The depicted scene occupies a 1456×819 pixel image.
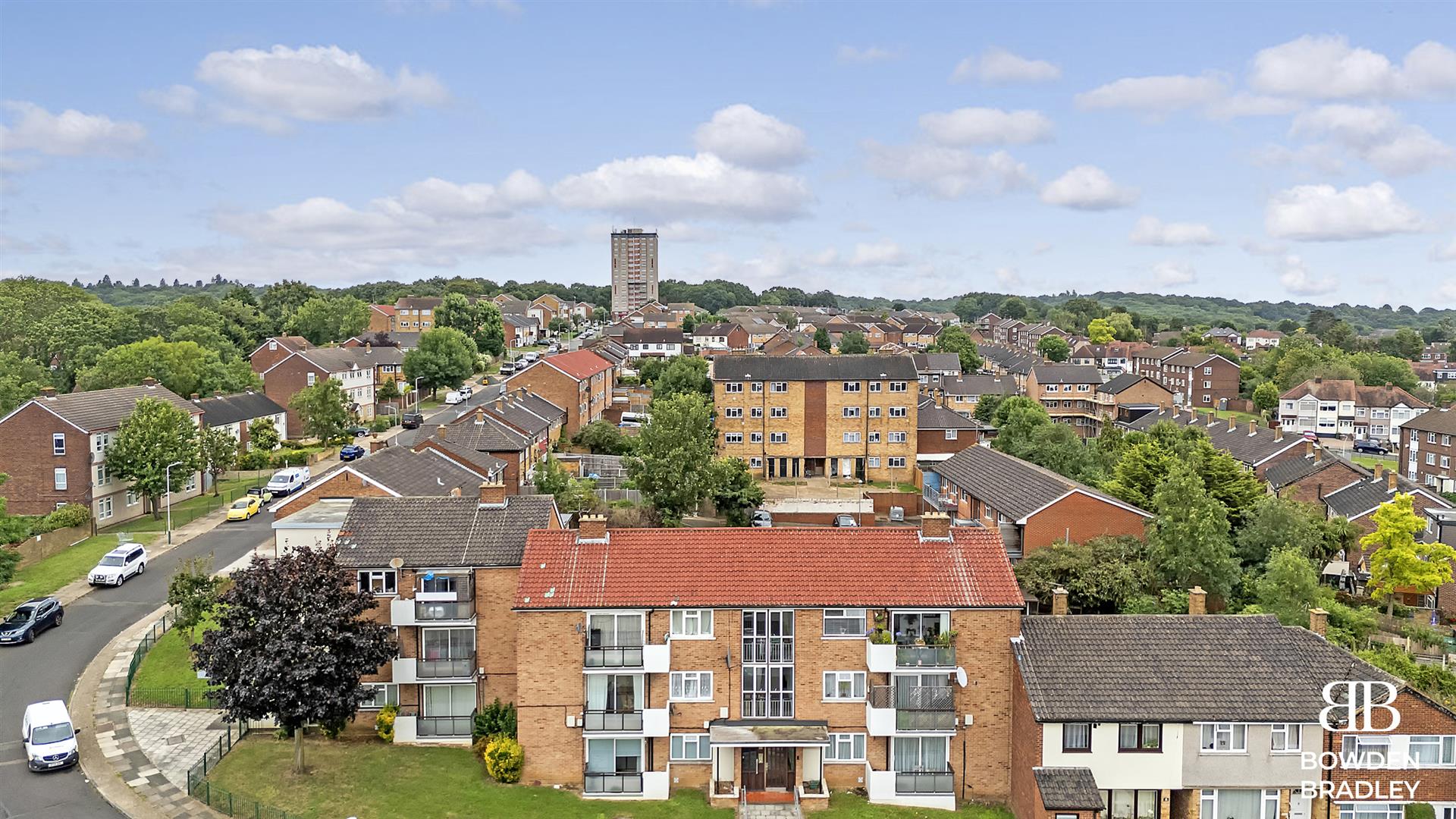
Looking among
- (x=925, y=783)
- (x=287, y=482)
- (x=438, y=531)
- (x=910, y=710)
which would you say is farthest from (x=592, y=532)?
(x=287, y=482)

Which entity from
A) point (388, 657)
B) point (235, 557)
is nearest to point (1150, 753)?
point (388, 657)

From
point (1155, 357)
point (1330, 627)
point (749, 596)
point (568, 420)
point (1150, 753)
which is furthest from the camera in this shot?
point (1155, 357)

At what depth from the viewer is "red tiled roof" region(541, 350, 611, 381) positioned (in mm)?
84000

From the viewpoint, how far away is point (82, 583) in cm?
4581

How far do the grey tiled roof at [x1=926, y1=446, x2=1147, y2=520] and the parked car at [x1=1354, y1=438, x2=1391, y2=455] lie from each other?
251ft

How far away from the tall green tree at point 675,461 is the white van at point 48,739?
29.9 m

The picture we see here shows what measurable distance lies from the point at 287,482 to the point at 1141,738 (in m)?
53.7

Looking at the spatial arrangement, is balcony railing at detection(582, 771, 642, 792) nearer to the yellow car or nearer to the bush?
the bush

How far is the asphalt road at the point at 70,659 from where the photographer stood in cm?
2703

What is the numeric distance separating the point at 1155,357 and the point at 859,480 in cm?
10077

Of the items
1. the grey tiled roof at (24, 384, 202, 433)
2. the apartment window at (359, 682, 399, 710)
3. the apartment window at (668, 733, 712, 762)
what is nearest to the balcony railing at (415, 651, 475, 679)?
the apartment window at (359, 682, 399, 710)

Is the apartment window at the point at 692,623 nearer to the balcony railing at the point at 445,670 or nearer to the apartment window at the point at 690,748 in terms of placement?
the apartment window at the point at 690,748

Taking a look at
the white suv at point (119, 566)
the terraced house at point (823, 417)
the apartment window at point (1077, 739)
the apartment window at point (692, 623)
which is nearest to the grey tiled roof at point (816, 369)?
the terraced house at point (823, 417)

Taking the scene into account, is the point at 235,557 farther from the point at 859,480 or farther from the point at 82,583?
the point at 859,480
